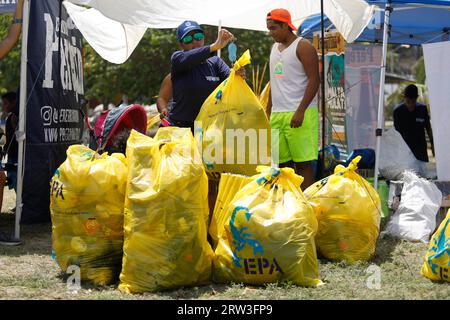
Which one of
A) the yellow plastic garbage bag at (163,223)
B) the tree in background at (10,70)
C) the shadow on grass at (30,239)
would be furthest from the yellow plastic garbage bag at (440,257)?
the tree in background at (10,70)

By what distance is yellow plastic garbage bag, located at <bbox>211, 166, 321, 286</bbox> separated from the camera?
12.9 ft

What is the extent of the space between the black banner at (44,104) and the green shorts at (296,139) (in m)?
2.22

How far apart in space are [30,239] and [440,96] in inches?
157

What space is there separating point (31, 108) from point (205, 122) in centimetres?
211

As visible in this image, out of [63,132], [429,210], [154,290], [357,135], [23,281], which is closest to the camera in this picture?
[154,290]

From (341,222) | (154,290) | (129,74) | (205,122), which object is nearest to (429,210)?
(341,222)

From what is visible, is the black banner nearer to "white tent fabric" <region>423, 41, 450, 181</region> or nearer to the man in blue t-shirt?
the man in blue t-shirt

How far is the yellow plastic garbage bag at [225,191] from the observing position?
14.6ft

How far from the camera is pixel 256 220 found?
3.96 meters

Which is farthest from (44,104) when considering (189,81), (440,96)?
(440,96)

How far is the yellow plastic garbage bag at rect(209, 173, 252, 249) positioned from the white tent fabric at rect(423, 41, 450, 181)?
2.61 meters

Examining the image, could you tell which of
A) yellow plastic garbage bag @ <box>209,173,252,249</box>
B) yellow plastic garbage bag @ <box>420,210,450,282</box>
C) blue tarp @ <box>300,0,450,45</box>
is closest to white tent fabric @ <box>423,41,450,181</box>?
blue tarp @ <box>300,0,450,45</box>
